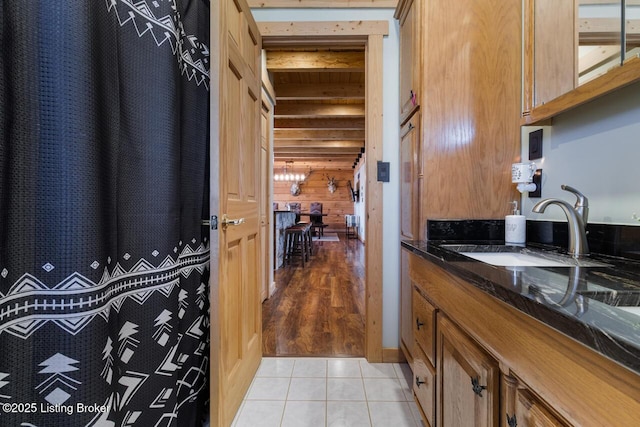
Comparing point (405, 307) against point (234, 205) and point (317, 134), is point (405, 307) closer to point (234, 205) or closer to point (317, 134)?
point (234, 205)

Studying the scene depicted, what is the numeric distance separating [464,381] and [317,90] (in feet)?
12.9

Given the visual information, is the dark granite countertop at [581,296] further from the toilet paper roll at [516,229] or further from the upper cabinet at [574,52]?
the upper cabinet at [574,52]

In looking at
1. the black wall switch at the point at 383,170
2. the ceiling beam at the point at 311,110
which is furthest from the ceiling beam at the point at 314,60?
the black wall switch at the point at 383,170

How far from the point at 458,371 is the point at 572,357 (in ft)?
1.54

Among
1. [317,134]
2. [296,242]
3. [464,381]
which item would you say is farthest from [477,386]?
[317,134]

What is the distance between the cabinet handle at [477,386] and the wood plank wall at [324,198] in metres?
10.9

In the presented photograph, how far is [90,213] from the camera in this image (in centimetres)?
71

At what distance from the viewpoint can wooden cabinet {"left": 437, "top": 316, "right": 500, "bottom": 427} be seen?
665 millimetres

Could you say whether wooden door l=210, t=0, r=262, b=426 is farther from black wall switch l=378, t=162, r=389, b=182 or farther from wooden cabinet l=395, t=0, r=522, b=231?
wooden cabinet l=395, t=0, r=522, b=231

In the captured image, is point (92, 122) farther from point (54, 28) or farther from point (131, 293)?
point (131, 293)

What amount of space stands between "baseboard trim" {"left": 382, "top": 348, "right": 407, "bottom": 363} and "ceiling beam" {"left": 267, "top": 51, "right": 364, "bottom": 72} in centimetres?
281

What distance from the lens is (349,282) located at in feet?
12.5

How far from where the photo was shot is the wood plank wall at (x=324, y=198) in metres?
11.6

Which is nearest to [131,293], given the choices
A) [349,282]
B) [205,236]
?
[205,236]
